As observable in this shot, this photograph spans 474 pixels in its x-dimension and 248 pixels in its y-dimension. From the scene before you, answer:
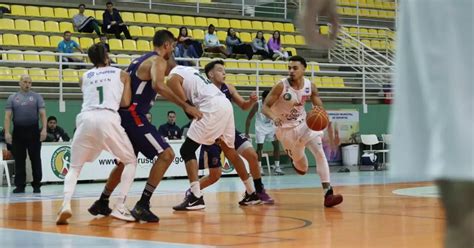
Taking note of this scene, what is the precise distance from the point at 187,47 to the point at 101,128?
13.7 metres

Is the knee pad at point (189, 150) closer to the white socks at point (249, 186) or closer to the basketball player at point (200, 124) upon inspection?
the basketball player at point (200, 124)

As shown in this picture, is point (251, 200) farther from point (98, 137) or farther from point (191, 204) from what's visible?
point (98, 137)

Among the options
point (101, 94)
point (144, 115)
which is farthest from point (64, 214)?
point (144, 115)

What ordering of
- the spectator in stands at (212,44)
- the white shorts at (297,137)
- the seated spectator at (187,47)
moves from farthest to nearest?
the spectator in stands at (212,44)
the seated spectator at (187,47)
the white shorts at (297,137)

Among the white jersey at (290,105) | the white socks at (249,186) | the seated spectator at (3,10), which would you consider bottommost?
the white socks at (249,186)

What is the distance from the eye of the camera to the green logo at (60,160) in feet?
56.7

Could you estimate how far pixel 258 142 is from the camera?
21.3 metres

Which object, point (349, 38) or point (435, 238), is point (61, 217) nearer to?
point (435, 238)

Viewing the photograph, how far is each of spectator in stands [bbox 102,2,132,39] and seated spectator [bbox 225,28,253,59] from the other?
115 inches

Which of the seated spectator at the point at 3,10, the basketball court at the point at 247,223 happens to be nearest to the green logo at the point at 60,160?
the basketball court at the point at 247,223

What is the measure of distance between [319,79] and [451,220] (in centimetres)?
2289

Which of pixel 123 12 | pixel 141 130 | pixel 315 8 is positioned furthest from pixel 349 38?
pixel 315 8

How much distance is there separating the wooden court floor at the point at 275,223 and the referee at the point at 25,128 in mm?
2757

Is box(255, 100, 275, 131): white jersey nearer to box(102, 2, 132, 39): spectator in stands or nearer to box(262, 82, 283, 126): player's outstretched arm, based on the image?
box(102, 2, 132, 39): spectator in stands
